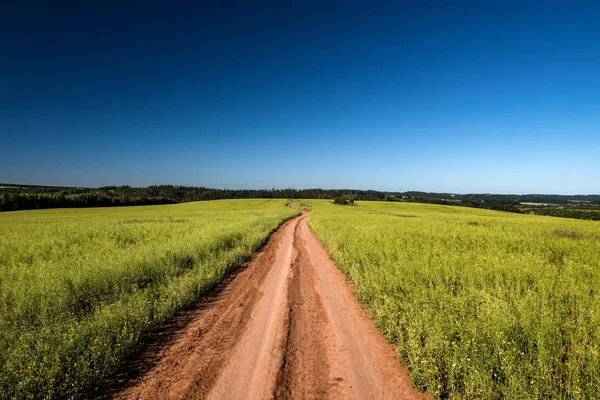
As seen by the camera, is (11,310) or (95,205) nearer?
(11,310)

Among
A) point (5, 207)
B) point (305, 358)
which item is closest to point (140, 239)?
point (305, 358)

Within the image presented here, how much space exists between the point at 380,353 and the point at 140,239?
17966 mm

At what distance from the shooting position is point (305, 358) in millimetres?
5262

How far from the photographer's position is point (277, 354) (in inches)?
211

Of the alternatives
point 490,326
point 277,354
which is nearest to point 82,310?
point 277,354

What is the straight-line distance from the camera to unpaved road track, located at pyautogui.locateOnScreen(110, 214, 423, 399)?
437 cm

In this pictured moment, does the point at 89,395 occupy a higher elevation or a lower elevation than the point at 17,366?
lower

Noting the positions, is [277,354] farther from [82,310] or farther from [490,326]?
[82,310]

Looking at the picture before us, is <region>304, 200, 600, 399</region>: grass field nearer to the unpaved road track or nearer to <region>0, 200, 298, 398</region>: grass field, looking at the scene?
the unpaved road track

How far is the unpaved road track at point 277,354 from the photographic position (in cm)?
437

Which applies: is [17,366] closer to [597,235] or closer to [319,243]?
[319,243]

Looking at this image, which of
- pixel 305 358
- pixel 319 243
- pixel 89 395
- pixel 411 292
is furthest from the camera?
pixel 319 243

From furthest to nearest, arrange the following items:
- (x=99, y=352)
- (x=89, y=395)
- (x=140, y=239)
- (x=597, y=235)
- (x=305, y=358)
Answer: (x=597, y=235) → (x=140, y=239) → (x=305, y=358) → (x=99, y=352) → (x=89, y=395)

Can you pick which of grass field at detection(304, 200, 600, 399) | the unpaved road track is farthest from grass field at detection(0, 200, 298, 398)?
grass field at detection(304, 200, 600, 399)
